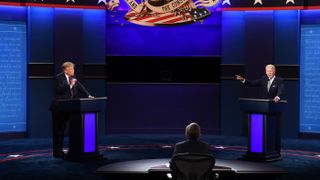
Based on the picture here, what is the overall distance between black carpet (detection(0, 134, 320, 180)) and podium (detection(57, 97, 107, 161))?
0.21m

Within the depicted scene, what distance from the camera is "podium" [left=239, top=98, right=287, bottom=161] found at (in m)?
7.92

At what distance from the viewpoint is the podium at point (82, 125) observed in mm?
7887

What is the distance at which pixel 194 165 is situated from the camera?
4.02 m

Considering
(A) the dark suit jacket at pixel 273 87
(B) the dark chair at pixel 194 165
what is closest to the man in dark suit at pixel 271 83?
(A) the dark suit jacket at pixel 273 87

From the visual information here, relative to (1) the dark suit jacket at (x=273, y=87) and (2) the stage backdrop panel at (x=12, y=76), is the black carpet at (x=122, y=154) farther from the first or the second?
(1) the dark suit jacket at (x=273, y=87)

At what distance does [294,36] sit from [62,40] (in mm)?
4603

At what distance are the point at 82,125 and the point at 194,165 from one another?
13.6ft

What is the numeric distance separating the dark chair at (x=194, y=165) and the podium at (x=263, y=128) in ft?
13.2

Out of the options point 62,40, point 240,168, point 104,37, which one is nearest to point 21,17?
point 62,40

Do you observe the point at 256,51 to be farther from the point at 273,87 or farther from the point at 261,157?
the point at 261,157

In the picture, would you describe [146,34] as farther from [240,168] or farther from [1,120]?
[240,168]

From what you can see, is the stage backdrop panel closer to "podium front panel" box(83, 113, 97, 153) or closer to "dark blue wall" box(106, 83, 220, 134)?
"dark blue wall" box(106, 83, 220, 134)

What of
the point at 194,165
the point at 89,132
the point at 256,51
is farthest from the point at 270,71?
the point at 194,165

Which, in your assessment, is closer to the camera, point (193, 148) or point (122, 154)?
point (193, 148)
